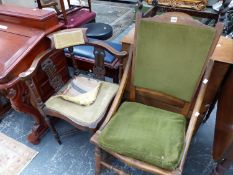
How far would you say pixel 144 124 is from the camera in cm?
116

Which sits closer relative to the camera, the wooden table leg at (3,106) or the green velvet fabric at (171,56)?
the green velvet fabric at (171,56)

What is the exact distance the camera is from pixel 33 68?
121 cm

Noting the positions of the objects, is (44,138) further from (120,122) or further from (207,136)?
(207,136)

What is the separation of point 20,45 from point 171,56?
3.30ft

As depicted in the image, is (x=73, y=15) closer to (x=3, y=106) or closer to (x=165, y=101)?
(x=3, y=106)

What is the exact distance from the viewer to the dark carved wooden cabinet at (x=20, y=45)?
126 cm

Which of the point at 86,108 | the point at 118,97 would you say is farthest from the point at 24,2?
the point at 118,97

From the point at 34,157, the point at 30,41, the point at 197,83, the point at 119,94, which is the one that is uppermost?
the point at 30,41

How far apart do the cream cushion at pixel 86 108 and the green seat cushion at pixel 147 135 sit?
0.12 m

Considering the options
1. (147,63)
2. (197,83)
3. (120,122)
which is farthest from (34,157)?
(197,83)

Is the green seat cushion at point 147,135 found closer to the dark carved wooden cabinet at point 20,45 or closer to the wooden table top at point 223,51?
the wooden table top at point 223,51

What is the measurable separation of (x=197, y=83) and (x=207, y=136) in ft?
2.53

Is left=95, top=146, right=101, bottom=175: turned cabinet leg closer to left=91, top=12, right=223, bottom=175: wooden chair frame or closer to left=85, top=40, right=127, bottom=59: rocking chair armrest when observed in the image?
left=91, top=12, right=223, bottom=175: wooden chair frame

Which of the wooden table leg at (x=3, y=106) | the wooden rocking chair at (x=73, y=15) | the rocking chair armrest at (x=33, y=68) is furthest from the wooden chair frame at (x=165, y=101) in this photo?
the wooden rocking chair at (x=73, y=15)
